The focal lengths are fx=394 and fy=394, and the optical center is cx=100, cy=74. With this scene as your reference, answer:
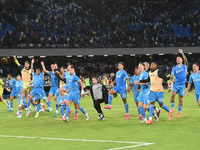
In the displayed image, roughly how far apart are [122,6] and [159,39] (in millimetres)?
8034

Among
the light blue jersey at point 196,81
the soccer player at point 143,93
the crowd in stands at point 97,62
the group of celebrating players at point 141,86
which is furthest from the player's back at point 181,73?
the crowd in stands at point 97,62

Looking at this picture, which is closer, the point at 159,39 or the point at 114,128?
the point at 114,128

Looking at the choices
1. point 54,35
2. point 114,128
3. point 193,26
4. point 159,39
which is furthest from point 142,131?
point 193,26

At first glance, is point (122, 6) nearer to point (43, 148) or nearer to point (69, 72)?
point (69, 72)

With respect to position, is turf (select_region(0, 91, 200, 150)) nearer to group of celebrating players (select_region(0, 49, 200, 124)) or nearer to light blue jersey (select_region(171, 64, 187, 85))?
group of celebrating players (select_region(0, 49, 200, 124))

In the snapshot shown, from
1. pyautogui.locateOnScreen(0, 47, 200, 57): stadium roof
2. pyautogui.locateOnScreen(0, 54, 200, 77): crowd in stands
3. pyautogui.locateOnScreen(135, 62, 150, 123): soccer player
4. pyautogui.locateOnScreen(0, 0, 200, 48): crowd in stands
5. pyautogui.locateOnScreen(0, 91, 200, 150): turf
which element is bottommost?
pyautogui.locateOnScreen(0, 91, 200, 150): turf

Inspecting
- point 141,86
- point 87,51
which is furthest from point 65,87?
point 87,51

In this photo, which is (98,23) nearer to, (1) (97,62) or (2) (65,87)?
(1) (97,62)

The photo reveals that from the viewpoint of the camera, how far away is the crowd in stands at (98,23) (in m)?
42.2

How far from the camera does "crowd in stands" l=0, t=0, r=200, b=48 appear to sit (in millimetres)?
42250

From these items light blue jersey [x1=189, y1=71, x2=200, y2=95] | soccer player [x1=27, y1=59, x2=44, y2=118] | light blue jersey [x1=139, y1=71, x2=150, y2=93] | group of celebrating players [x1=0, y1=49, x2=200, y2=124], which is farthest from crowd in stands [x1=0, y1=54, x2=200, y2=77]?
light blue jersey [x1=139, y1=71, x2=150, y2=93]

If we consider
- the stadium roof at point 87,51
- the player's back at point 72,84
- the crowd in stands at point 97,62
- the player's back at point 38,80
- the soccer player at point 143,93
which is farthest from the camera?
the crowd in stands at point 97,62

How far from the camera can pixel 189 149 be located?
905cm

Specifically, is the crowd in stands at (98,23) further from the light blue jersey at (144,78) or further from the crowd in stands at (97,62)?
the light blue jersey at (144,78)
